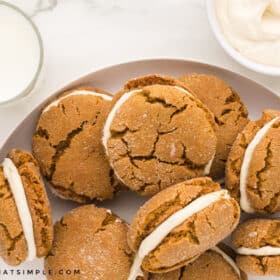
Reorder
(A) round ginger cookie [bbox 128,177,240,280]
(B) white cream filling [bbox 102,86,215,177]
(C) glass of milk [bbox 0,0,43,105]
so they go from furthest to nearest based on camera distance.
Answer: (C) glass of milk [bbox 0,0,43,105], (B) white cream filling [bbox 102,86,215,177], (A) round ginger cookie [bbox 128,177,240,280]

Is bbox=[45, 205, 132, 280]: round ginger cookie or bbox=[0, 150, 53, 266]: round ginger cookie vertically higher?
bbox=[0, 150, 53, 266]: round ginger cookie

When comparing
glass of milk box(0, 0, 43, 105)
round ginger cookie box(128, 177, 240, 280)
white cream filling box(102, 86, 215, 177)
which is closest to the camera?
round ginger cookie box(128, 177, 240, 280)

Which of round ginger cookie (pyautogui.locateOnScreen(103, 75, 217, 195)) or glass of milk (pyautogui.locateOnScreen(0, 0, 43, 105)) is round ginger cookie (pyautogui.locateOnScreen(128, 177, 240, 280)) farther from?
glass of milk (pyautogui.locateOnScreen(0, 0, 43, 105))

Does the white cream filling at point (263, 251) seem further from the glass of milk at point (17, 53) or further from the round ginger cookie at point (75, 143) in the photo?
the glass of milk at point (17, 53)

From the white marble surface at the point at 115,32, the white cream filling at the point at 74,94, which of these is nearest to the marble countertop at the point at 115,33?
the white marble surface at the point at 115,32

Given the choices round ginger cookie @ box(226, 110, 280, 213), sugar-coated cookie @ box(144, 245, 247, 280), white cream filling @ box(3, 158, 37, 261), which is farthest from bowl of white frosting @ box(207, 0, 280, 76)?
white cream filling @ box(3, 158, 37, 261)

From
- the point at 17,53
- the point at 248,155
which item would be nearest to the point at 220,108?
the point at 248,155

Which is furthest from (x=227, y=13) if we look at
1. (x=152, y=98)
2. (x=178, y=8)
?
(x=152, y=98)
